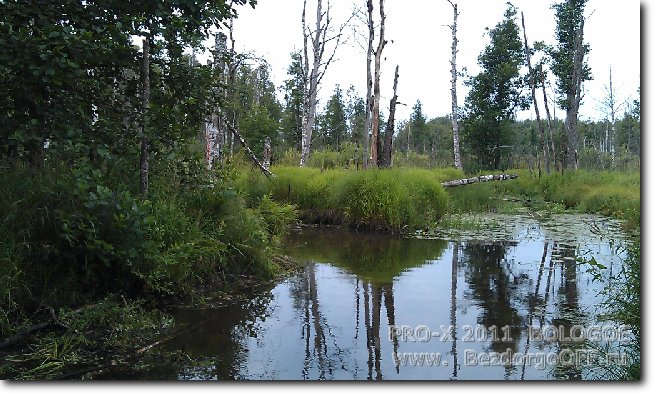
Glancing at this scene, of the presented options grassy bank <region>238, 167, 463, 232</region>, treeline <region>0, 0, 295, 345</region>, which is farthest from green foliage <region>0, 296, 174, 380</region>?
grassy bank <region>238, 167, 463, 232</region>

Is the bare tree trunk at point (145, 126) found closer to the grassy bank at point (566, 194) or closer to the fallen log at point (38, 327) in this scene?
the fallen log at point (38, 327)

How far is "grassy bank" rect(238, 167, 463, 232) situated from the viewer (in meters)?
9.99

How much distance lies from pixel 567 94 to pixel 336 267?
879 inches

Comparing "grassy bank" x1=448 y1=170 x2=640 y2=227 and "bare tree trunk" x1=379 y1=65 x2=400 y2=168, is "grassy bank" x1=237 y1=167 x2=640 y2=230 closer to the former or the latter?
"grassy bank" x1=448 y1=170 x2=640 y2=227

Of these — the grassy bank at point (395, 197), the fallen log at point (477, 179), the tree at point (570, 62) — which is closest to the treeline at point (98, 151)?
the grassy bank at point (395, 197)

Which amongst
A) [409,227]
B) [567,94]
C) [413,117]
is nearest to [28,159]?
[409,227]

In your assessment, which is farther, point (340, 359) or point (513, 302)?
point (513, 302)

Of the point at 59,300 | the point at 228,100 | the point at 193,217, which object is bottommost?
the point at 59,300

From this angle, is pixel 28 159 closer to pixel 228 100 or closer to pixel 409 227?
pixel 228 100

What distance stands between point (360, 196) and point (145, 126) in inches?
257

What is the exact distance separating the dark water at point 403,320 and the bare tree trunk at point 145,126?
121cm

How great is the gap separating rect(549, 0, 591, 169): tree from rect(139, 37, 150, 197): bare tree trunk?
19.8 m

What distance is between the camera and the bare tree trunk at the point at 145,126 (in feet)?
13.6

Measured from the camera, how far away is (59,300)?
3.92 metres
